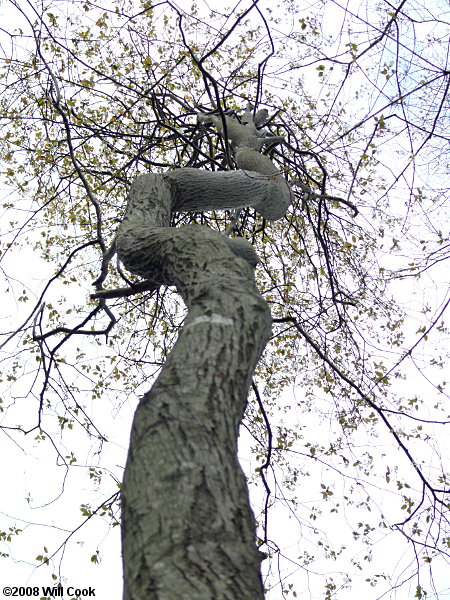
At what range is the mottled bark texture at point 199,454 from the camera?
128 centimetres

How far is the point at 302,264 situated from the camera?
745 centimetres

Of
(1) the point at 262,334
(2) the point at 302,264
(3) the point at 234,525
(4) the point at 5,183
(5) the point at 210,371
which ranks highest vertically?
(4) the point at 5,183

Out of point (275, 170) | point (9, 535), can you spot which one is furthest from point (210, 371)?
point (9, 535)

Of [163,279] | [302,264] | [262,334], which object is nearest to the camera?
[262,334]

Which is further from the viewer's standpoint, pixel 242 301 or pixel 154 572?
pixel 242 301

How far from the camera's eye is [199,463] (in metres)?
1.51

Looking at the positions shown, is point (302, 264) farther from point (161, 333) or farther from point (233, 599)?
point (233, 599)

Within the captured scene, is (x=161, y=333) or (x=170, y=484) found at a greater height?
(x=161, y=333)

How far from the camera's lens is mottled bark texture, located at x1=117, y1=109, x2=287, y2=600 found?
1.28 metres

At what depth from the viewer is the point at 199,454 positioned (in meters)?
1.54

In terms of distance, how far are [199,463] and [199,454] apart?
3 centimetres

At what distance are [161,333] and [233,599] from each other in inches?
229

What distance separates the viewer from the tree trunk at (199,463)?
1.27 meters

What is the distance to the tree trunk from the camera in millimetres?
1274
